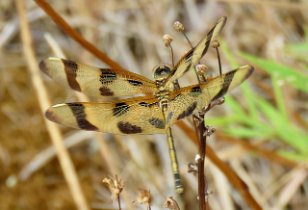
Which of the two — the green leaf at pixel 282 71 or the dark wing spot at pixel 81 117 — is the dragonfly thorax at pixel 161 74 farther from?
the green leaf at pixel 282 71

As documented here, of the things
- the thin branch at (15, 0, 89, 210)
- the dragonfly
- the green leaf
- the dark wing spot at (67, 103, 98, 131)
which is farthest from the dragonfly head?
the thin branch at (15, 0, 89, 210)

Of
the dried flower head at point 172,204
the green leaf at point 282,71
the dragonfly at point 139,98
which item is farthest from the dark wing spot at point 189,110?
the green leaf at point 282,71

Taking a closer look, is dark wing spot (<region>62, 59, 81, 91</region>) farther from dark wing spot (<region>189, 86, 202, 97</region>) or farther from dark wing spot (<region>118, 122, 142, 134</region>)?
dark wing spot (<region>189, 86, 202, 97</region>)

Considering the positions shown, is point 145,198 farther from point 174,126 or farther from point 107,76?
point 174,126

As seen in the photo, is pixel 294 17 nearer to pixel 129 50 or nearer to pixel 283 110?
pixel 129 50

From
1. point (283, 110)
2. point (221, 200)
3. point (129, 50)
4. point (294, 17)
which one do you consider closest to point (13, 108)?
point (129, 50)
